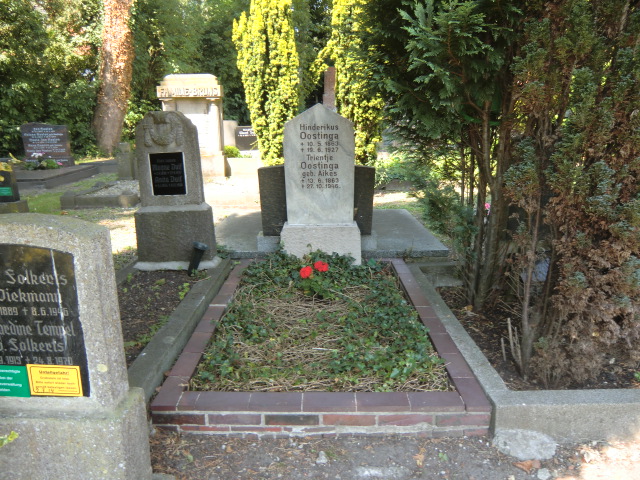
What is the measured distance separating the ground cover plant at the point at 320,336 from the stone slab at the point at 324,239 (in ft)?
0.42

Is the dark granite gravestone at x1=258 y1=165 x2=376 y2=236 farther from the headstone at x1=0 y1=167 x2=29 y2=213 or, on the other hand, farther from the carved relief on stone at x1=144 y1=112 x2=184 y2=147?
the headstone at x1=0 y1=167 x2=29 y2=213

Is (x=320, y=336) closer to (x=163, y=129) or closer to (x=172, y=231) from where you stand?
(x=172, y=231)

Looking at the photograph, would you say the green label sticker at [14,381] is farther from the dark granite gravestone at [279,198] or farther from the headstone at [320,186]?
the dark granite gravestone at [279,198]

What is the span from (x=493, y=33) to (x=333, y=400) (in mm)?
2638

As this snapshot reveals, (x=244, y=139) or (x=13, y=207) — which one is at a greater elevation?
(x=244, y=139)

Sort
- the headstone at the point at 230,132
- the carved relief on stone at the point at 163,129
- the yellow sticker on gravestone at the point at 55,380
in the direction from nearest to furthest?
the yellow sticker on gravestone at the point at 55,380, the carved relief on stone at the point at 163,129, the headstone at the point at 230,132

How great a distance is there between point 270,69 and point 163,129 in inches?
274

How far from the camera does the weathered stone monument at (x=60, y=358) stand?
1923 mm

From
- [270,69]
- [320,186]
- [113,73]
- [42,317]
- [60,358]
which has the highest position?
[113,73]

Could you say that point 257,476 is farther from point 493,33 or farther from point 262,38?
point 262,38

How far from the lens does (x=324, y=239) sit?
524cm

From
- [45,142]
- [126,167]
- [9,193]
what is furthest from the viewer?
[45,142]

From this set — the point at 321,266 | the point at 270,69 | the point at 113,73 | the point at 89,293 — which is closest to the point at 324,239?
the point at 321,266

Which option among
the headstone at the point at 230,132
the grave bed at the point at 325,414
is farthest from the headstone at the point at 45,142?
the grave bed at the point at 325,414
